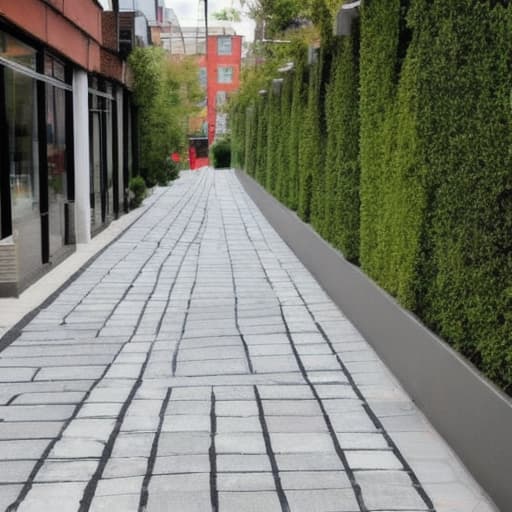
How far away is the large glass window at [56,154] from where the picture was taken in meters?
11.9

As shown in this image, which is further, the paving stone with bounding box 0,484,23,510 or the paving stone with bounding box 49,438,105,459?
the paving stone with bounding box 49,438,105,459


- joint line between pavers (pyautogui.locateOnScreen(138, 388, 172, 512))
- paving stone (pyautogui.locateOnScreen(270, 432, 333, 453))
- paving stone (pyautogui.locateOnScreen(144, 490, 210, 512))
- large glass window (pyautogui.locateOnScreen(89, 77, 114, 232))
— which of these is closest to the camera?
paving stone (pyautogui.locateOnScreen(144, 490, 210, 512))

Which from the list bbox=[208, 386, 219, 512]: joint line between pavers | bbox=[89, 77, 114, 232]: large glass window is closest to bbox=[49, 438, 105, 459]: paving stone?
bbox=[208, 386, 219, 512]: joint line between pavers

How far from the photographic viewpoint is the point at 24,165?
10.3 metres

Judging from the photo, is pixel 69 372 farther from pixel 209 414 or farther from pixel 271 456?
A: pixel 271 456

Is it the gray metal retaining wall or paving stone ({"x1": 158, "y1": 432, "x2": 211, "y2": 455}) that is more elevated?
the gray metal retaining wall

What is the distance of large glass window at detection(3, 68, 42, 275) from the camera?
380 inches

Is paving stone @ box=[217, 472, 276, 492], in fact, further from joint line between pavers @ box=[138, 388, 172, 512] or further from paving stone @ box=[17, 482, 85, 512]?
paving stone @ box=[17, 482, 85, 512]

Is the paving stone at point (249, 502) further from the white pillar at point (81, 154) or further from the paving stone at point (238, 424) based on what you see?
the white pillar at point (81, 154)

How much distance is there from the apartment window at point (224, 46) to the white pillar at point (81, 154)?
6812 cm

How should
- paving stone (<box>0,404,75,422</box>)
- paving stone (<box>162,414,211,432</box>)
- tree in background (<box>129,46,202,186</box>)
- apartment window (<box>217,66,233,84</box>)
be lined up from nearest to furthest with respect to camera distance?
paving stone (<box>162,414,211,432</box>)
paving stone (<box>0,404,75,422</box>)
tree in background (<box>129,46,202,186</box>)
apartment window (<box>217,66,233,84</box>)

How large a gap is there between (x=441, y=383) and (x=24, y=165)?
6.96m

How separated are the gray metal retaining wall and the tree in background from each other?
13786 mm

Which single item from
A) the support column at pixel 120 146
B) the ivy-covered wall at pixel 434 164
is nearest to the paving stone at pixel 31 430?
the ivy-covered wall at pixel 434 164
